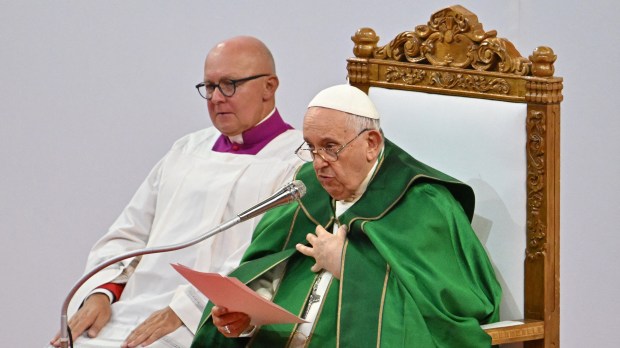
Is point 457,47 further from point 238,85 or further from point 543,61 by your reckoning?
point 238,85

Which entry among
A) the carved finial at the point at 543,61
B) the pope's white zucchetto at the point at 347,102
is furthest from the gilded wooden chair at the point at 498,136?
the pope's white zucchetto at the point at 347,102

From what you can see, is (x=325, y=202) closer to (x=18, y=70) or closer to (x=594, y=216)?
(x=594, y=216)

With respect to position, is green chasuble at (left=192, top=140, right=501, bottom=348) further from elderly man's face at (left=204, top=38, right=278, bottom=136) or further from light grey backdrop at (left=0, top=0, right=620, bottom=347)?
light grey backdrop at (left=0, top=0, right=620, bottom=347)

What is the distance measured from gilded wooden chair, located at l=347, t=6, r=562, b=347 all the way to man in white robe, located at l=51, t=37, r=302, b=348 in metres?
0.85

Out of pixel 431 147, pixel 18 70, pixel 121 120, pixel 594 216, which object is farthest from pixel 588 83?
pixel 18 70

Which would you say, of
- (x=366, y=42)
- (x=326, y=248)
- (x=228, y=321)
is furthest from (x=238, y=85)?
(x=228, y=321)

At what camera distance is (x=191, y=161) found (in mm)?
5266

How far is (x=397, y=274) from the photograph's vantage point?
3824 millimetres

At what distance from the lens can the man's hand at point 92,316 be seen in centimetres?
476

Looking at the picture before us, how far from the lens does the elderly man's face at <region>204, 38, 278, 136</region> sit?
5082mm

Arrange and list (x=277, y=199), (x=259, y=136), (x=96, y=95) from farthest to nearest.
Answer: (x=96, y=95) → (x=259, y=136) → (x=277, y=199)

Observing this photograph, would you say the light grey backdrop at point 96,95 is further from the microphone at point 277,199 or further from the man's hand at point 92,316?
the microphone at point 277,199

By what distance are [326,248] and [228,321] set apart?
1.27 ft

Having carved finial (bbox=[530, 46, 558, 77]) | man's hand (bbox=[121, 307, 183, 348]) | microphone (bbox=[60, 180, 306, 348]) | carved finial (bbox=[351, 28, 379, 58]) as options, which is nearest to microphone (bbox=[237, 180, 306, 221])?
microphone (bbox=[60, 180, 306, 348])
